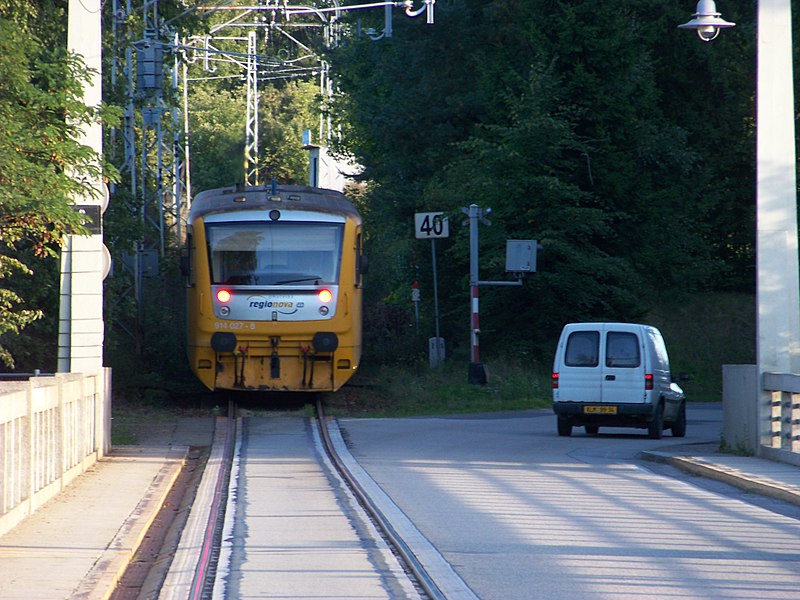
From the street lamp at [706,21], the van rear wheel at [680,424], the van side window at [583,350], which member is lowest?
the van rear wheel at [680,424]

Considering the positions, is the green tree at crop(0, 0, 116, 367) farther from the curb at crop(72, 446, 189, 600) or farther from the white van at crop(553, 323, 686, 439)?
the white van at crop(553, 323, 686, 439)

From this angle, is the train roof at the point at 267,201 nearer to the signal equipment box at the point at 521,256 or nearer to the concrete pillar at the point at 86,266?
the concrete pillar at the point at 86,266

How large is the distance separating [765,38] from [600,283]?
57.5ft

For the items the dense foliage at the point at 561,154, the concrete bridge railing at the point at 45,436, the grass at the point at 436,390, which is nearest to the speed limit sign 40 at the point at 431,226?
the dense foliage at the point at 561,154

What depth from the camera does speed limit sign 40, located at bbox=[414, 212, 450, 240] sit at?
30281mm

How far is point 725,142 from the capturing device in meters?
41.3

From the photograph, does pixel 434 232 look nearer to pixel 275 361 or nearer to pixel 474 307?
pixel 474 307

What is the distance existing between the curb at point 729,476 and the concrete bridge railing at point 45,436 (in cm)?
678

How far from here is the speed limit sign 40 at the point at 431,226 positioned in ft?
99.3

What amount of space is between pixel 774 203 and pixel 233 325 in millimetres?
9905

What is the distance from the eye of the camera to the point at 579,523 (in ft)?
35.0

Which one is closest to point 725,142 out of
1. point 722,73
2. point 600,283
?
point 722,73

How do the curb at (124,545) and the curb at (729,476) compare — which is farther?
the curb at (729,476)

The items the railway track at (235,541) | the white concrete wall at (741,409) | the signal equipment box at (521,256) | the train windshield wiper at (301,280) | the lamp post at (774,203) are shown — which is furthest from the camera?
the signal equipment box at (521,256)
